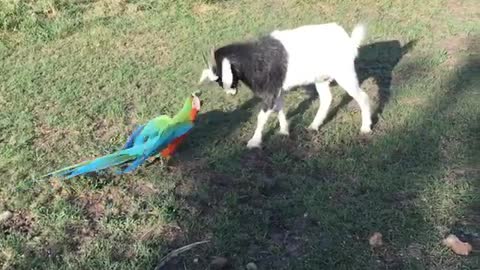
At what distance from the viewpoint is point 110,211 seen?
4.21 metres

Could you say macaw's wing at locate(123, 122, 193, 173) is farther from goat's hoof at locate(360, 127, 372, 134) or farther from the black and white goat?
goat's hoof at locate(360, 127, 372, 134)

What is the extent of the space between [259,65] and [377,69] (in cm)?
210

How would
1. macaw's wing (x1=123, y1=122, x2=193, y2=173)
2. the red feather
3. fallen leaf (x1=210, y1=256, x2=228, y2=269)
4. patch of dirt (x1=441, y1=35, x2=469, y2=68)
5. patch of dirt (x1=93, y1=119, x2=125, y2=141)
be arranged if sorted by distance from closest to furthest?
fallen leaf (x1=210, y1=256, x2=228, y2=269) < macaw's wing (x1=123, y1=122, x2=193, y2=173) < the red feather < patch of dirt (x1=93, y1=119, x2=125, y2=141) < patch of dirt (x1=441, y1=35, x2=469, y2=68)

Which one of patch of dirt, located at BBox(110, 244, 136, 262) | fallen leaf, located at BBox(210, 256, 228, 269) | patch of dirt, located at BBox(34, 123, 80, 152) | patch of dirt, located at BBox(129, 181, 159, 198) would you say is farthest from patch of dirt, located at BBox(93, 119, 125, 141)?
fallen leaf, located at BBox(210, 256, 228, 269)

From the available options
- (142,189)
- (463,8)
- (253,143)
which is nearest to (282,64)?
(253,143)

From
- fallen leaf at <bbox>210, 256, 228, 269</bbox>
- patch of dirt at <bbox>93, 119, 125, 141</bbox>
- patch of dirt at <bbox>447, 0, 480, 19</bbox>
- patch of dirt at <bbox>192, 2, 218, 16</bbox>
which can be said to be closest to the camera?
fallen leaf at <bbox>210, 256, 228, 269</bbox>

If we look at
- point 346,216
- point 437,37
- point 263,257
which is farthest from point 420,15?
point 263,257

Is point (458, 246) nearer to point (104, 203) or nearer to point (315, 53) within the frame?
point (315, 53)

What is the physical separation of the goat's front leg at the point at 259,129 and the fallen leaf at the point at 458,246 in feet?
5.66

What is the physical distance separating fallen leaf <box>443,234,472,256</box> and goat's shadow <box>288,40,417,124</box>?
176 cm

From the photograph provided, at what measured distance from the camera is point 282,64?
4945mm

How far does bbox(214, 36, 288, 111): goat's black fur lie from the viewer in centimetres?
482

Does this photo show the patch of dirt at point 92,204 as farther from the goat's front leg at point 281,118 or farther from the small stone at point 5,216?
the goat's front leg at point 281,118

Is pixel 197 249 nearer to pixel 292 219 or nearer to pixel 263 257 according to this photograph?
pixel 263 257
